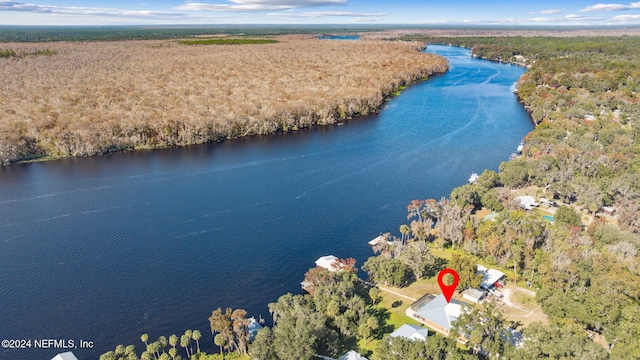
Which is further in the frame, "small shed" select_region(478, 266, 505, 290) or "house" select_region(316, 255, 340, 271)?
"house" select_region(316, 255, 340, 271)

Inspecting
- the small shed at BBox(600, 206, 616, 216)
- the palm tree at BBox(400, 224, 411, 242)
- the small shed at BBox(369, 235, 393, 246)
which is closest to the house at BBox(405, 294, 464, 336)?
the small shed at BBox(369, 235, 393, 246)

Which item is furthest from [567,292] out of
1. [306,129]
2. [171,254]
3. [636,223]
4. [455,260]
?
[306,129]

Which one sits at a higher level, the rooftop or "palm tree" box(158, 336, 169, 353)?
the rooftop

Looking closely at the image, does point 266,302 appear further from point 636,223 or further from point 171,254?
point 636,223

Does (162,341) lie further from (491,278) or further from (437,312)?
(491,278)

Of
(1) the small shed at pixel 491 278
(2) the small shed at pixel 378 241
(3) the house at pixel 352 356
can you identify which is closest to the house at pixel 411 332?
(3) the house at pixel 352 356

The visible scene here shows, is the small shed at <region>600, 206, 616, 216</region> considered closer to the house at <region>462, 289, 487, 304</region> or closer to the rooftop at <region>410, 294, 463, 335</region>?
the house at <region>462, 289, 487, 304</region>
